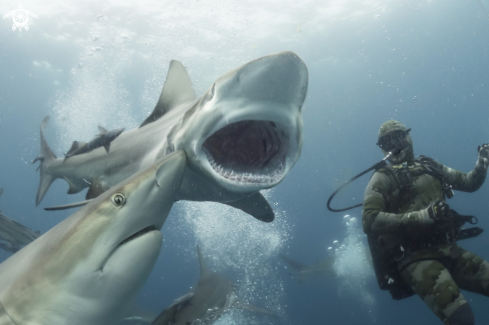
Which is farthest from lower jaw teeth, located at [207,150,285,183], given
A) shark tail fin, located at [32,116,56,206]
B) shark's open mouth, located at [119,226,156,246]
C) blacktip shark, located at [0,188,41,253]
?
blacktip shark, located at [0,188,41,253]

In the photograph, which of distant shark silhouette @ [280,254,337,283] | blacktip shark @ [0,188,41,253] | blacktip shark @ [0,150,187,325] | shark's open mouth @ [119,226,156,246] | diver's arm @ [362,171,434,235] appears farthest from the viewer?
distant shark silhouette @ [280,254,337,283]

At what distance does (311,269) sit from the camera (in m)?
21.9

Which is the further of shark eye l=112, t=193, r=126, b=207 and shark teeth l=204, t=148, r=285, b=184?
shark teeth l=204, t=148, r=285, b=184

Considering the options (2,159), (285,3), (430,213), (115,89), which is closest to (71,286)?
(430,213)

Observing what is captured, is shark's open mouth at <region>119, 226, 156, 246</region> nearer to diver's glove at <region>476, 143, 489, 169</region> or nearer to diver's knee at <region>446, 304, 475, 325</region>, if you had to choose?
diver's knee at <region>446, 304, 475, 325</region>

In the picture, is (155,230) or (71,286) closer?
(71,286)

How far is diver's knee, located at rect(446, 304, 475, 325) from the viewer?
270 centimetres

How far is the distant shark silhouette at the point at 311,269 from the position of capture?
20737mm

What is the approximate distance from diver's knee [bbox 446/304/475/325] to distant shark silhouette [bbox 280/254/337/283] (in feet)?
56.8

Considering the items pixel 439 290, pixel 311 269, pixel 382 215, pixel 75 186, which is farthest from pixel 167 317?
pixel 311 269

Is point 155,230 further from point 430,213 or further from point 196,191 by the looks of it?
point 430,213

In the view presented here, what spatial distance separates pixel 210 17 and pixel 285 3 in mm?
6072

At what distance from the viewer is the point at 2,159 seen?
66.5 m

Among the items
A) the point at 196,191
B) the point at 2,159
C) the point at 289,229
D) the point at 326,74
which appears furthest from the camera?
the point at 289,229
